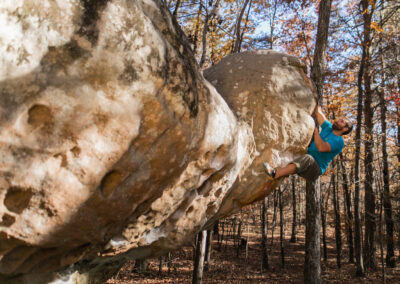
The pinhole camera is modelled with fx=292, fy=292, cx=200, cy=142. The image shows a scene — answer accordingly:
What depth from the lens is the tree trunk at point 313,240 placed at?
29.5 feet

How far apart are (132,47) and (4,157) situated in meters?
1.64

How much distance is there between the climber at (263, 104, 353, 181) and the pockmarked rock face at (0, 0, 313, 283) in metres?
1.67

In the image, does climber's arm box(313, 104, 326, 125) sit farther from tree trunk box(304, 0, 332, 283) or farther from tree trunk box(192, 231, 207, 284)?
tree trunk box(192, 231, 207, 284)

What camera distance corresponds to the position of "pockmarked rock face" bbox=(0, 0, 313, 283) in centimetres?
275

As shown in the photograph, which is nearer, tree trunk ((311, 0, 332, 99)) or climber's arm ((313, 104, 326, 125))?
climber's arm ((313, 104, 326, 125))

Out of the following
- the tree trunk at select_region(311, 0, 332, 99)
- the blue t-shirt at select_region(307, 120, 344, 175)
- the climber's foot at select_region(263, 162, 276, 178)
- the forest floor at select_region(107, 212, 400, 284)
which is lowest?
the forest floor at select_region(107, 212, 400, 284)

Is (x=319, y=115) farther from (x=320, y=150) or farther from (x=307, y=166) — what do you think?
(x=307, y=166)

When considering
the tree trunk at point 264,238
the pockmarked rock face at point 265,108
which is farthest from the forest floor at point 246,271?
the pockmarked rock face at point 265,108

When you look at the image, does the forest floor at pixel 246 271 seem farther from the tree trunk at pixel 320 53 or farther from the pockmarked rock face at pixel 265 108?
the pockmarked rock face at pixel 265 108

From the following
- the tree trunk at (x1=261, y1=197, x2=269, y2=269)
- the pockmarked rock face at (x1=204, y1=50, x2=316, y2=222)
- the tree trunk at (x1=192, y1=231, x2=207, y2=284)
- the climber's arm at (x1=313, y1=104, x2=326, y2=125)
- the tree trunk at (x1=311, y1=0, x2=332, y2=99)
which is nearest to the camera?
the pockmarked rock face at (x1=204, y1=50, x2=316, y2=222)

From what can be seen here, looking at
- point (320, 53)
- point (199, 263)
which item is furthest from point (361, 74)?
point (199, 263)

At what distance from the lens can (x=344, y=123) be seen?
5.66m

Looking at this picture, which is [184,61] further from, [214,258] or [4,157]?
[214,258]

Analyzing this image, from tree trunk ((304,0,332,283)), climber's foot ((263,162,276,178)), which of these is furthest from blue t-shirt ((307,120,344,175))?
tree trunk ((304,0,332,283))
